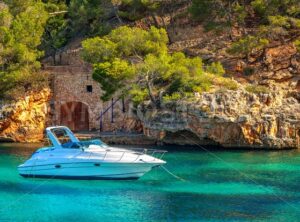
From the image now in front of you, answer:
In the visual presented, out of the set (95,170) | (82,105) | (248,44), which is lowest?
(95,170)

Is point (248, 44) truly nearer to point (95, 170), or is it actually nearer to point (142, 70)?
point (142, 70)

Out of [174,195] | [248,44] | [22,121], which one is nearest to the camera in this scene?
[174,195]

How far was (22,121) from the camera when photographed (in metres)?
41.8

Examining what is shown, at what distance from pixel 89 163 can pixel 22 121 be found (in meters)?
17.3

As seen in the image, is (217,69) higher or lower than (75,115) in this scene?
higher

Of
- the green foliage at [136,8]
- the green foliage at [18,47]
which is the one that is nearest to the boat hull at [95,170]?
the green foliage at [18,47]

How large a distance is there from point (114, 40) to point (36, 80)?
7.05m

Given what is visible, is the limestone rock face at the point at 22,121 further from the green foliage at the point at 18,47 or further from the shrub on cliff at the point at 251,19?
the shrub on cliff at the point at 251,19

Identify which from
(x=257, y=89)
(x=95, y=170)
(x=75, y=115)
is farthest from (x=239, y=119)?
(x=75, y=115)

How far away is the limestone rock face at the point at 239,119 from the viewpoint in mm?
34875

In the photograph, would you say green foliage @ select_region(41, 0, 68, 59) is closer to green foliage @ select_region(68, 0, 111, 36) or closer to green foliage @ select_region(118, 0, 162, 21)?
green foliage @ select_region(68, 0, 111, 36)

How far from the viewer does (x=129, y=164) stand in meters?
25.6

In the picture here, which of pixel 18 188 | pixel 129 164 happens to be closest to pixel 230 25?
pixel 129 164

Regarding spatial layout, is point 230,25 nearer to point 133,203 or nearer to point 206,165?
point 206,165
